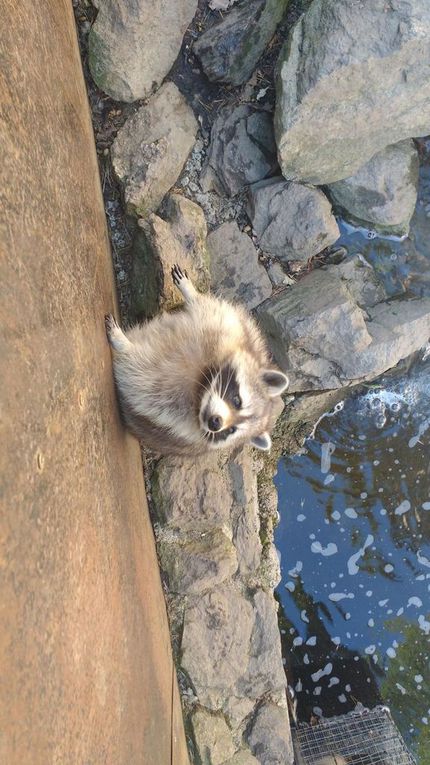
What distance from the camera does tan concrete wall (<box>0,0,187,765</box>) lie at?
1488 mm

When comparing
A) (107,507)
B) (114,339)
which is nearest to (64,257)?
(114,339)

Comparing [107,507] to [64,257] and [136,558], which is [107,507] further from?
[64,257]

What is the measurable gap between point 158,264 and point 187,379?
704mm

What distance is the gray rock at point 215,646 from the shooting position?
355cm

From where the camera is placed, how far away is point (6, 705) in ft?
4.42

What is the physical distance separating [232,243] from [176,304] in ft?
2.01

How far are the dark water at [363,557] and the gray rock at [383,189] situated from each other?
1.06 metres

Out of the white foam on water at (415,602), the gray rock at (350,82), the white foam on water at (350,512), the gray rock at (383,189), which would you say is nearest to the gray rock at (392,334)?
the gray rock at (383,189)

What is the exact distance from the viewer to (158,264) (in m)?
3.08

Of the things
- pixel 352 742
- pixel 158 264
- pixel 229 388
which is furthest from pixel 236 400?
pixel 352 742

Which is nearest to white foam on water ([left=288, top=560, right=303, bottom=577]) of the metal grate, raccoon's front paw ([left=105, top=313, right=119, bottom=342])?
the metal grate

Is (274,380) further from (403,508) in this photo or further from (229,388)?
(403,508)

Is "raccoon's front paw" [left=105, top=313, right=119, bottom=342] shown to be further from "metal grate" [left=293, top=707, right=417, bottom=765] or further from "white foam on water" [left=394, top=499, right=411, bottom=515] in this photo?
"metal grate" [left=293, top=707, right=417, bottom=765]

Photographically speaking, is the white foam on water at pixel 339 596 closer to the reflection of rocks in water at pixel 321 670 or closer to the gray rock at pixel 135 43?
the reflection of rocks in water at pixel 321 670
